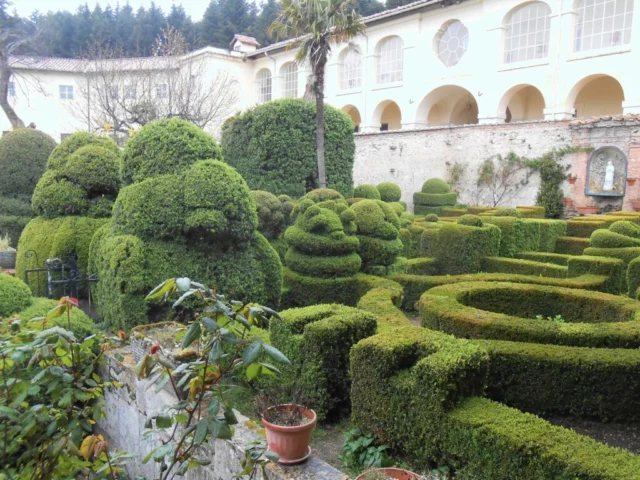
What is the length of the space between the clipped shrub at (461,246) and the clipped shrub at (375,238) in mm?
1398

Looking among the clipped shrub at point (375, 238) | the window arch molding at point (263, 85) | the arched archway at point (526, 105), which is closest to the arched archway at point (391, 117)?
the arched archway at point (526, 105)

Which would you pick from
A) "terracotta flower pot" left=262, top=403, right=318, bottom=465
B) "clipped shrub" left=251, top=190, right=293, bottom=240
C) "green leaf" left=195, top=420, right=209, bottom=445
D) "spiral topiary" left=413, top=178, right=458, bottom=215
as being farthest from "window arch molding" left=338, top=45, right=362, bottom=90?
"green leaf" left=195, top=420, right=209, bottom=445

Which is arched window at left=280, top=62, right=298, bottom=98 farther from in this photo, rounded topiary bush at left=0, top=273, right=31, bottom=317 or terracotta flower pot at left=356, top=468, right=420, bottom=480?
terracotta flower pot at left=356, top=468, right=420, bottom=480

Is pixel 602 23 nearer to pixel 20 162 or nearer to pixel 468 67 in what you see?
pixel 468 67

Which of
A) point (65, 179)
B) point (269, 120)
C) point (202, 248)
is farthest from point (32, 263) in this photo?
point (269, 120)

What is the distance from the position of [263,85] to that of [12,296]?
110 ft

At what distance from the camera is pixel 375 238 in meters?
10.6

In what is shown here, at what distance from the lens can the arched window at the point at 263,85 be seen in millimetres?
37156

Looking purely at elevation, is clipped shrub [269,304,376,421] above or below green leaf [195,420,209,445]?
below

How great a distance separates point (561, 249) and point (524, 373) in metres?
10.3

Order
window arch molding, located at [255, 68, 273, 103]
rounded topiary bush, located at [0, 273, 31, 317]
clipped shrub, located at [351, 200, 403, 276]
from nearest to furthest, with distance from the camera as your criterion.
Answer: rounded topiary bush, located at [0, 273, 31, 317], clipped shrub, located at [351, 200, 403, 276], window arch molding, located at [255, 68, 273, 103]

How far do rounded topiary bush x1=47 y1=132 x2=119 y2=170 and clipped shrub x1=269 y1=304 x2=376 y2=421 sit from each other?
6373mm

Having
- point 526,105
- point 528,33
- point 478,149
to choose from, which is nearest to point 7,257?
point 478,149

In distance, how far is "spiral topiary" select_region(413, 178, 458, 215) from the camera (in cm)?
2186
